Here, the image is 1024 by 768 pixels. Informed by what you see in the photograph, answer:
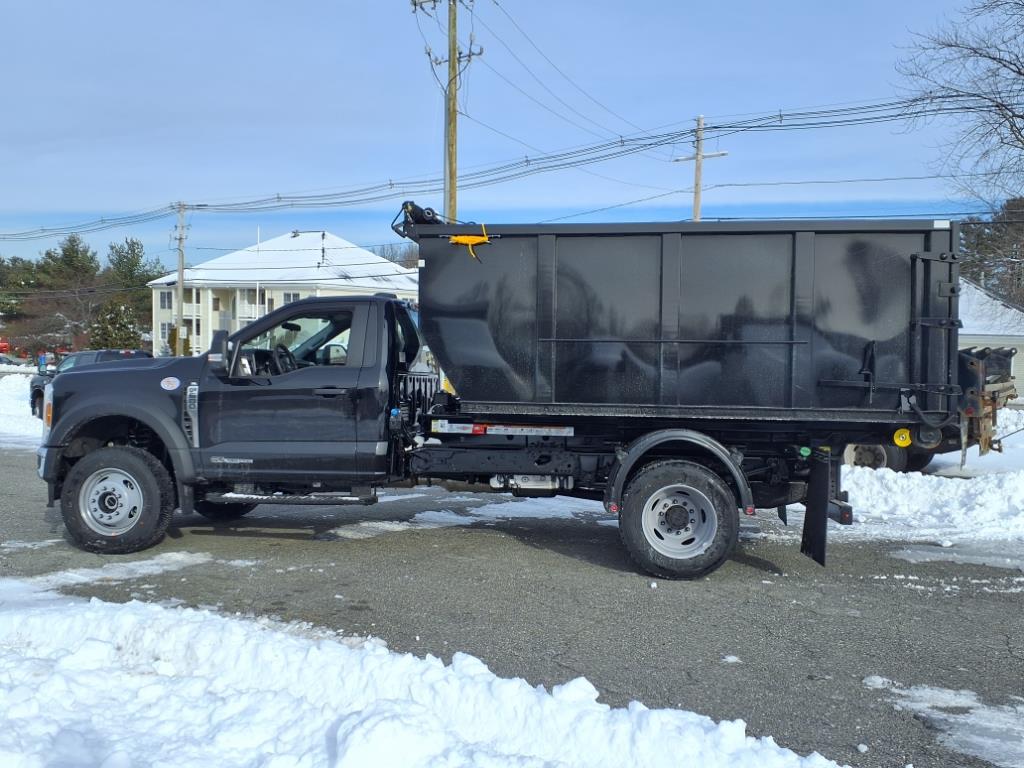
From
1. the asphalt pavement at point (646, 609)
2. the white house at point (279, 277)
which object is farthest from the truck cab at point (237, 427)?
the white house at point (279, 277)

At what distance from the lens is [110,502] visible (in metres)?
7.57

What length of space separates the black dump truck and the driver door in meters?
0.02

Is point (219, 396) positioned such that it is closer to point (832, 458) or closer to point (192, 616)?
point (192, 616)

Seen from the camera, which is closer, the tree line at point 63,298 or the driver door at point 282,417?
the driver door at point 282,417

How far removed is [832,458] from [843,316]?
1.21m

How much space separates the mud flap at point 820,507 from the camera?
6934mm

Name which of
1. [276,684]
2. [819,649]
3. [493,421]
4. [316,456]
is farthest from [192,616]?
[819,649]

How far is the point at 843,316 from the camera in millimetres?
6660

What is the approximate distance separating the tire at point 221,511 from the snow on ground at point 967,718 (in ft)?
20.6

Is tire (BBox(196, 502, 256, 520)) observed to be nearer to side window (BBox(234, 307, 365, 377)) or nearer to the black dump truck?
the black dump truck

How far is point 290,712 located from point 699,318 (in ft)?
13.7

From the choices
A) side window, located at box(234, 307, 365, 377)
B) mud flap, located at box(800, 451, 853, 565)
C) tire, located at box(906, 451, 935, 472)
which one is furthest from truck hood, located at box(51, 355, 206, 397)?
tire, located at box(906, 451, 935, 472)

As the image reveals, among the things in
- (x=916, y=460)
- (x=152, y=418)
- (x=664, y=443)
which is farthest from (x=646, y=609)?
(x=916, y=460)

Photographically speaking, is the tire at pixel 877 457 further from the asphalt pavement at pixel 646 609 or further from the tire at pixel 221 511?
the tire at pixel 221 511
